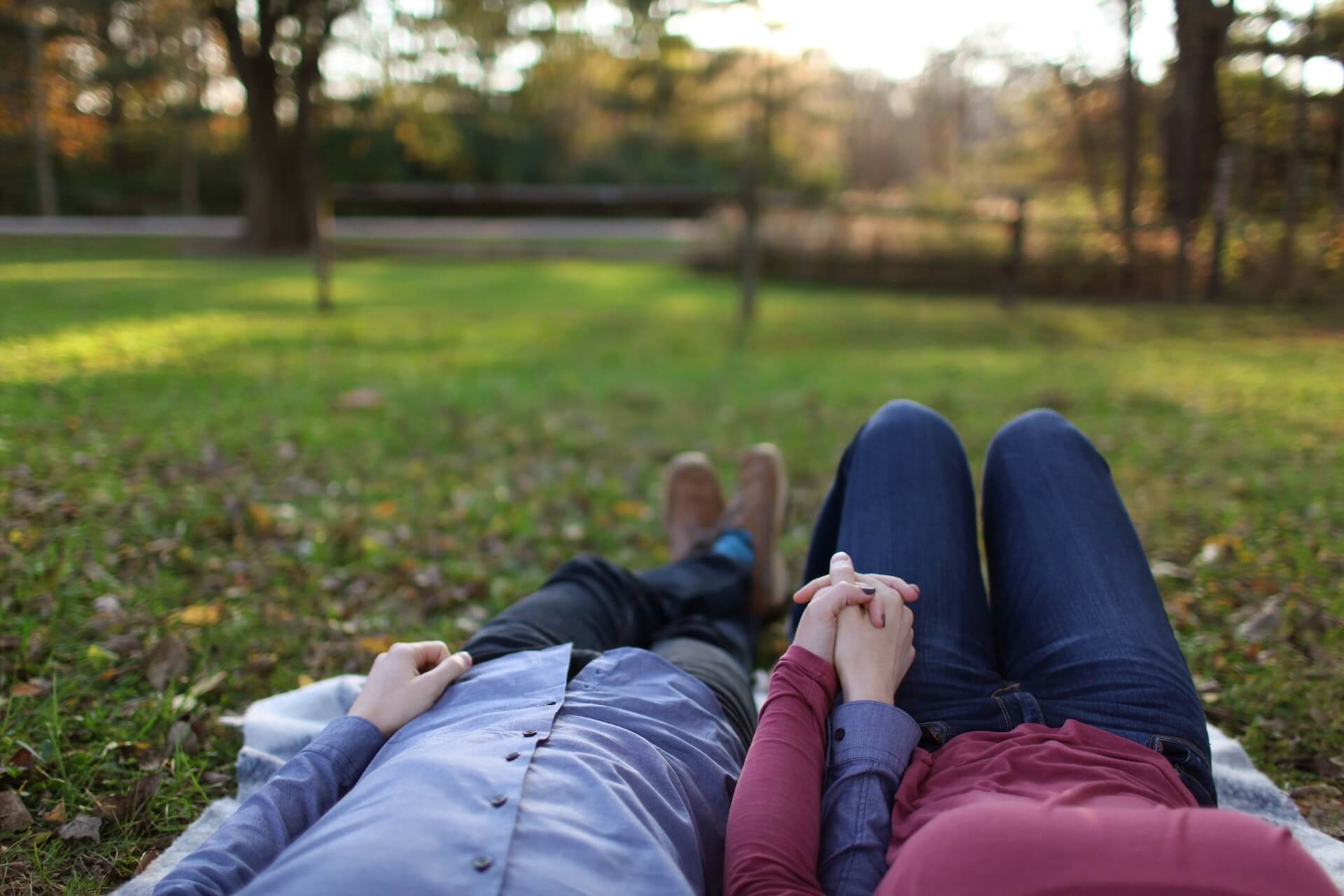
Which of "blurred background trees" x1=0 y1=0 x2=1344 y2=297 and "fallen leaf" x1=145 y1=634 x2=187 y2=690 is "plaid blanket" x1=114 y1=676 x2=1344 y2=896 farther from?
"blurred background trees" x1=0 y1=0 x2=1344 y2=297

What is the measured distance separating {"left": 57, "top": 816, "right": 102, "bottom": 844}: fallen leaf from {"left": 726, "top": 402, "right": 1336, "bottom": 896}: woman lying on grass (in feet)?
4.57

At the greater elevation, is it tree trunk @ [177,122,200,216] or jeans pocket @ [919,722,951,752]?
tree trunk @ [177,122,200,216]

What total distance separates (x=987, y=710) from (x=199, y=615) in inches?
90.3

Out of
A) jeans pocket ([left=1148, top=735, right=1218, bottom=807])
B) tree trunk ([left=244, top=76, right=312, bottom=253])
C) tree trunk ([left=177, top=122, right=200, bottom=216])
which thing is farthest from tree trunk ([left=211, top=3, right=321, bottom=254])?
jeans pocket ([left=1148, top=735, right=1218, bottom=807])

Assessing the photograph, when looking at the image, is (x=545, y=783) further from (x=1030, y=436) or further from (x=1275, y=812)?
(x=1275, y=812)

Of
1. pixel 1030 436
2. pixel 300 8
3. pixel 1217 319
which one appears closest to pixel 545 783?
pixel 1030 436

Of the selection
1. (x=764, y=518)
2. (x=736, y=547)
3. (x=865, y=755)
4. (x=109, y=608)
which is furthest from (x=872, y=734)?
(x=109, y=608)

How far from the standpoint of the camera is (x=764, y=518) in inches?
115

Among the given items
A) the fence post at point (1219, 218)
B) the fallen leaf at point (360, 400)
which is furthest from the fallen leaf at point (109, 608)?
the fence post at point (1219, 218)

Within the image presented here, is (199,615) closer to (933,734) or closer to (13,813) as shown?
(13,813)

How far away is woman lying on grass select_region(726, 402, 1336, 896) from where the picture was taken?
106cm

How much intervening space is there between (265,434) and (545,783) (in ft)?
12.3

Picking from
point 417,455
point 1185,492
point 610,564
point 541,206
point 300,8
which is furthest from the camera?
point 541,206

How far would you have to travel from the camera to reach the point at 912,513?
1.87m
